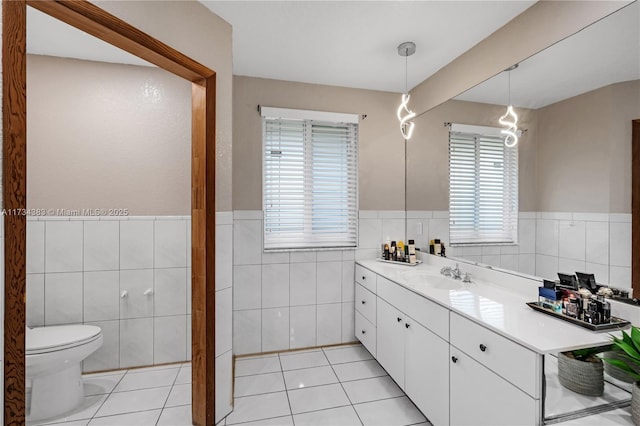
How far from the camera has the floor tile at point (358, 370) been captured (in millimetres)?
2361

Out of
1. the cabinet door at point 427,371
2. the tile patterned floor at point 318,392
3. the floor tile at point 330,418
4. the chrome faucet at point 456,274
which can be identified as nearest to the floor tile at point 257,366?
the tile patterned floor at point 318,392

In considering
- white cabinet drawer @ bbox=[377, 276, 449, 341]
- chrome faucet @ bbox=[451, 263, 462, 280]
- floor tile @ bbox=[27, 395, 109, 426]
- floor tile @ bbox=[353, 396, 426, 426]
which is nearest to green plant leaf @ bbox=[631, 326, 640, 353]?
white cabinet drawer @ bbox=[377, 276, 449, 341]

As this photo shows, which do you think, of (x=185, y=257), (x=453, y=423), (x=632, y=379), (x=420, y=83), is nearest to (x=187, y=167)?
(x=185, y=257)

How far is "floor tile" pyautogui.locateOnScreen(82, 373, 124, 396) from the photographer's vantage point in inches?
84.4

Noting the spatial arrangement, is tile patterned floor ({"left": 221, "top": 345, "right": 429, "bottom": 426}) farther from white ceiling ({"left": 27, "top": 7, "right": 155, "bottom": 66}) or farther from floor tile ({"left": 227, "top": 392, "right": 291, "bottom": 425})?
white ceiling ({"left": 27, "top": 7, "right": 155, "bottom": 66})

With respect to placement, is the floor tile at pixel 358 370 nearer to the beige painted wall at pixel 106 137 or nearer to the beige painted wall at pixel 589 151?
the beige painted wall at pixel 589 151

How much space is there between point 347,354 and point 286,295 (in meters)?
0.77

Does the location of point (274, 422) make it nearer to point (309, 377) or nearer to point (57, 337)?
point (309, 377)

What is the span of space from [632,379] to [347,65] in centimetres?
247

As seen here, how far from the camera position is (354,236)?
9.61 ft

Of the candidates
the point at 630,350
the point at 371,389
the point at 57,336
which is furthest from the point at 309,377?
the point at 630,350

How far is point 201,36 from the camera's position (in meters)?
1.76

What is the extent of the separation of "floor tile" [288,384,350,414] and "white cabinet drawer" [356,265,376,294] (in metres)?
0.79

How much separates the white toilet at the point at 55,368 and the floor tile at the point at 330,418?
1.46 metres
